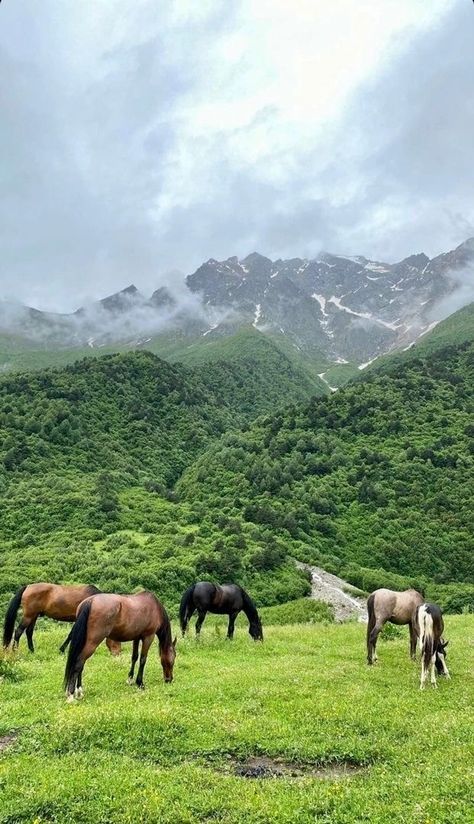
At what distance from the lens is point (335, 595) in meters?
54.5

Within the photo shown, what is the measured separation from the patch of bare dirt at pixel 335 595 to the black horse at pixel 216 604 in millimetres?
24941

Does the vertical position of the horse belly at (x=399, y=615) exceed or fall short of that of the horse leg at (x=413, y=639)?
it exceeds it

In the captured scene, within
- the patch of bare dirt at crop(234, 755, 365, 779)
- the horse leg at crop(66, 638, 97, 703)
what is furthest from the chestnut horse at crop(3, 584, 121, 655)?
the patch of bare dirt at crop(234, 755, 365, 779)

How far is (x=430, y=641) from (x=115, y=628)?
9095 mm

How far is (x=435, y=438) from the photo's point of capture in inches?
3762

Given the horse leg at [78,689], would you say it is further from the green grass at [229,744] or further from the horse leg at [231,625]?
the horse leg at [231,625]

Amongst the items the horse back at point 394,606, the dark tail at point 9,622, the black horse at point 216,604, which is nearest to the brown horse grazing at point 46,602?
the dark tail at point 9,622

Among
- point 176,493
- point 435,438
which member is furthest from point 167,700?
point 435,438

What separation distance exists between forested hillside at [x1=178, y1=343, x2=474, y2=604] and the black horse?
1671 inches

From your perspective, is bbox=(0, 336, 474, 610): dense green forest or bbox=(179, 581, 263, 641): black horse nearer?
bbox=(179, 581, 263, 641): black horse

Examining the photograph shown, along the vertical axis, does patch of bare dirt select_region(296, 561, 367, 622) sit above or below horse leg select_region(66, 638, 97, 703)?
below

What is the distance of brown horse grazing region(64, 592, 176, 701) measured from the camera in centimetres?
1198

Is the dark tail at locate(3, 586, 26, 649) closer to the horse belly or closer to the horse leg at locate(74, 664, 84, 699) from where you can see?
the horse leg at locate(74, 664, 84, 699)

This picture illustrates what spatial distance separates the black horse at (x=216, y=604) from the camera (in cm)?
2121
